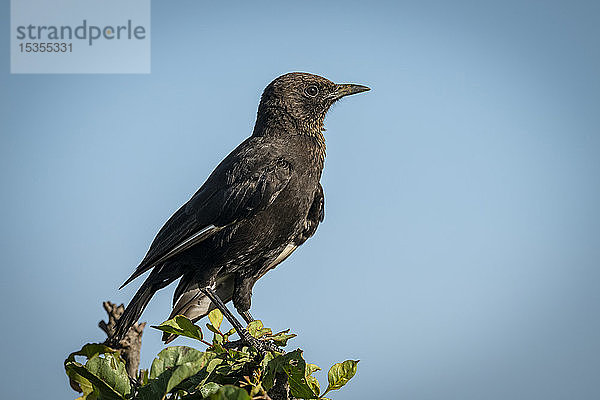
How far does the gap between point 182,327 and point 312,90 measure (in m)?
3.34

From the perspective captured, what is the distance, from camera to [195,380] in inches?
103

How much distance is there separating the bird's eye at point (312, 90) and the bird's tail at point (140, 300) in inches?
79.3

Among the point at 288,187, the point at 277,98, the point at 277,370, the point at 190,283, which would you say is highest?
the point at 277,98

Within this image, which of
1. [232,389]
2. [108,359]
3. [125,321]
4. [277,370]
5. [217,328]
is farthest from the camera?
[125,321]

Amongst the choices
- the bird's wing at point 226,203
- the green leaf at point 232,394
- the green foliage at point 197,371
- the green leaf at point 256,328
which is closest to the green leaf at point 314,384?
the green foliage at point 197,371

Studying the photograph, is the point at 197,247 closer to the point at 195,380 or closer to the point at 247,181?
the point at 247,181

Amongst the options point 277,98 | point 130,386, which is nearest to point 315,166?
point 277,98

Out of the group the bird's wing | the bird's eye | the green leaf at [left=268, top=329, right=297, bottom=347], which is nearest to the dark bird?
the bird's wing

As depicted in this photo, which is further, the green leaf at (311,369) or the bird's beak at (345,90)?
the bird's beak at (345,90)

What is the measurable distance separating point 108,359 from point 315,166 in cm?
312

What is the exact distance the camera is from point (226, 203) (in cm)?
504

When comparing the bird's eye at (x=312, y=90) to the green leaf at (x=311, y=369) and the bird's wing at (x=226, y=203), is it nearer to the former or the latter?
the bird's wing at (x=226, y=203)

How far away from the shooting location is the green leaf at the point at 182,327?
2.94 meters

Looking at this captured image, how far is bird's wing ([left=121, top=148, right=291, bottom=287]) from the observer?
497 centimetres
